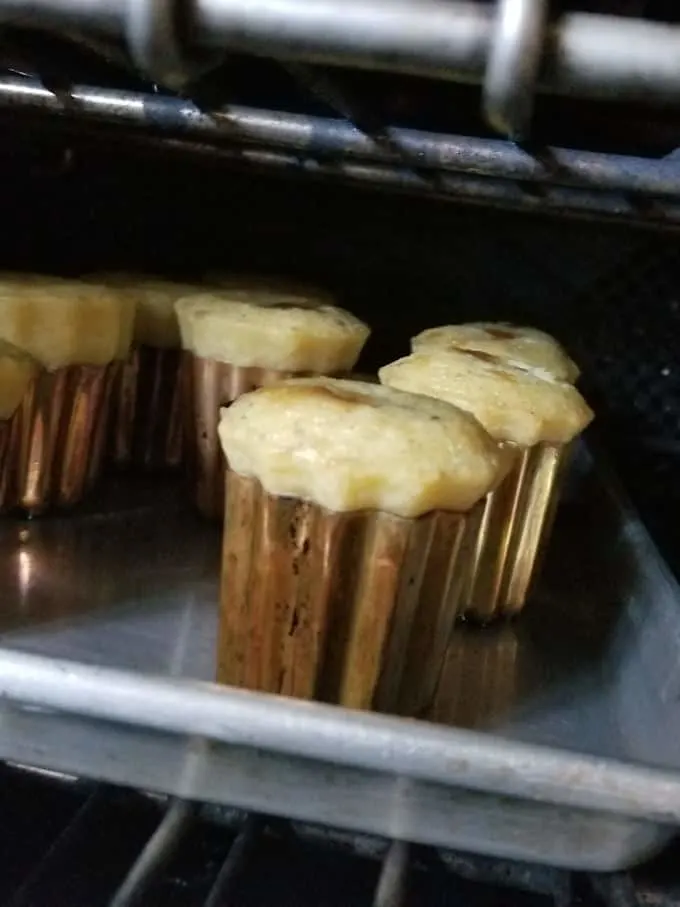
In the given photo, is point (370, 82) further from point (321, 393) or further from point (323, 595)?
point (323, 595)

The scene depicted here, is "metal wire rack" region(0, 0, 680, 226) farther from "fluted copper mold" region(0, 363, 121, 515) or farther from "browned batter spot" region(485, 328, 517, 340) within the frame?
"fluted copper mold" region(0, 363, 121, 515)

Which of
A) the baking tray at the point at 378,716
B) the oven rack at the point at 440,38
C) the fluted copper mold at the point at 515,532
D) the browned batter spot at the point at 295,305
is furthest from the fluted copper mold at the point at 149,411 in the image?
the oven rack at the point at 440,38

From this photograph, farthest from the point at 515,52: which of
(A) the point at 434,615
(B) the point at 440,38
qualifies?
(A) the point at 434,615

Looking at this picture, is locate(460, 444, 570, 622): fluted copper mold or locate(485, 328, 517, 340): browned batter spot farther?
A: locate(485, 328, 517, 340): browned batter spot

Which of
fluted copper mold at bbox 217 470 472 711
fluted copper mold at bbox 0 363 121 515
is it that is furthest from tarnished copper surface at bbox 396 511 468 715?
fluted copper mold at bbox 0 363 121 515

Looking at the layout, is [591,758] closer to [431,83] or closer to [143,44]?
[143,44]

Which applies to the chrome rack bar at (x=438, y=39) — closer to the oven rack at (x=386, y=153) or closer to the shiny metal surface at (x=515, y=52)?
the shiny metal surface at (x=515, y=52)

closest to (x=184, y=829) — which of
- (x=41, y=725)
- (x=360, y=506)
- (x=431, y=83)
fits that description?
(x=41, y=725)
